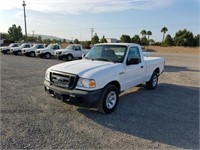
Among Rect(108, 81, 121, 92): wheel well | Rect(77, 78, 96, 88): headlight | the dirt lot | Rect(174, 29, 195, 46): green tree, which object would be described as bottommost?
the dirt lot

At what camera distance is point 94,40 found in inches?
2682

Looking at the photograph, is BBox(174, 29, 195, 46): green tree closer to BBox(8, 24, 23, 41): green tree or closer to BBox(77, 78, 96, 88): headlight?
BBox(8, 24, 23, 41): green tree

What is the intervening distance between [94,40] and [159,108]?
63564 mm

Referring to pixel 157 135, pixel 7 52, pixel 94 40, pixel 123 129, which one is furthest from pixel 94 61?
pixel 94 40

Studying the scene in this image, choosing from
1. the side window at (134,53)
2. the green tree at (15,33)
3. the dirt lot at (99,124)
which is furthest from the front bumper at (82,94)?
the green tree at (15,33)

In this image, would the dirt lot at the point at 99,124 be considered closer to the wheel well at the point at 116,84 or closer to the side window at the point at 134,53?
the wheel well at the point at 116,84

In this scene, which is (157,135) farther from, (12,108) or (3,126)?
(12,108)

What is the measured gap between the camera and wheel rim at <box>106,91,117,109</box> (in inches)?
207

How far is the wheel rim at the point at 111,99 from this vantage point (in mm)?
5264

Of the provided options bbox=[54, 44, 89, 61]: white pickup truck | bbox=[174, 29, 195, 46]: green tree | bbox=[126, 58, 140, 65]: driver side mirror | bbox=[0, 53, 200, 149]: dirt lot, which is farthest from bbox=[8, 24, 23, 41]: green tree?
bbox=[126, 58, 140, 65]: driver side mirror

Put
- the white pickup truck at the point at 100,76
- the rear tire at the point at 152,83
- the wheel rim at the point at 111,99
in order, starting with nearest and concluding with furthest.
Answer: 1. the white pickup truck at the point at 100,76
2. the wheel rim at the point at 111,99
3. the rear tire at the point at 152,83

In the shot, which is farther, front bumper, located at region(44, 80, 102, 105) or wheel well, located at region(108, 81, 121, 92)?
wheel well, located at region(108, 81, 121, 92)

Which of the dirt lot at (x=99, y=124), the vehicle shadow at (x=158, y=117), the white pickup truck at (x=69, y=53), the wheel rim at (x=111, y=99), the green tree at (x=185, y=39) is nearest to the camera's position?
the dirt lot at (x=99, y=124)

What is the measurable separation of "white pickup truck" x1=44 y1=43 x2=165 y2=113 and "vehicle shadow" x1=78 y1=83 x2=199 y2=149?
0.46 m
